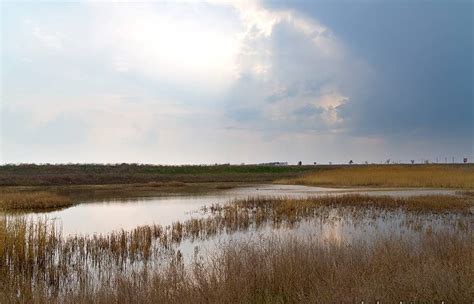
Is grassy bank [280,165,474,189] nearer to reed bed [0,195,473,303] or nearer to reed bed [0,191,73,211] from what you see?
reed bed [0,191,73,211]

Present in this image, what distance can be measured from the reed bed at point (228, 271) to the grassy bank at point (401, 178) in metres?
27.7

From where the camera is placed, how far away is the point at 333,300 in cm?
586

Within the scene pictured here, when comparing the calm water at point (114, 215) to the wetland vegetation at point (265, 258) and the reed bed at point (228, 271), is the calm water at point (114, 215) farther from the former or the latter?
the reed bed at point (228, 271)

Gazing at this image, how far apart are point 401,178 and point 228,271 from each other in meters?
34.8

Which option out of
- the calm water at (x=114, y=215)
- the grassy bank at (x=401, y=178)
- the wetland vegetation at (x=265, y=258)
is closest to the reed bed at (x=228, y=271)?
the wetland vegetation at (x=265, y=258)

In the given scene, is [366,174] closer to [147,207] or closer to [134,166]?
[147,207]

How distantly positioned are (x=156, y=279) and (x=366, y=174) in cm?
3777

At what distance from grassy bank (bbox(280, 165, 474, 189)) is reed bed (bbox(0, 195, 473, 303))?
91.0ft

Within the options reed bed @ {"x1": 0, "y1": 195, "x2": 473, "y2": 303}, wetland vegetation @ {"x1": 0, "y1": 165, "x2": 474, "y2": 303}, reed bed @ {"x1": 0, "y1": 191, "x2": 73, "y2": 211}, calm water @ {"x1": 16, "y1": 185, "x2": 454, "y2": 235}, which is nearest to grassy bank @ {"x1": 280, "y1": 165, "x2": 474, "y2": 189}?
wetland vegetation @ {"x1": 0, "y1": 165, "x2": 474, "y2": 303}

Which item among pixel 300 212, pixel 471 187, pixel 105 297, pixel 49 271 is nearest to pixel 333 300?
pixel 105 297

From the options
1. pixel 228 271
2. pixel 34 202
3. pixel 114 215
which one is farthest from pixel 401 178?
pixel 228 271

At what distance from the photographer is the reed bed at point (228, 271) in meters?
6.35

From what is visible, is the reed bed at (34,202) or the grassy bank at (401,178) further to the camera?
the grassy bank at (401,178)

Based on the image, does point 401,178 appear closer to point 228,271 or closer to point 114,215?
point 114,215
